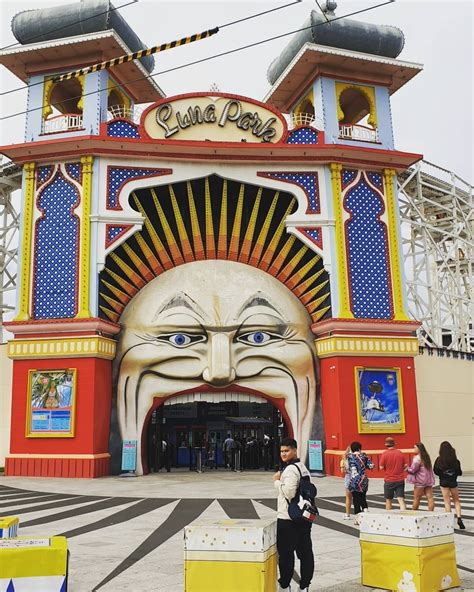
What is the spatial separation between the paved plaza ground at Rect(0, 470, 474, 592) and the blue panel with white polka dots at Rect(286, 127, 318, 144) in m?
12.3

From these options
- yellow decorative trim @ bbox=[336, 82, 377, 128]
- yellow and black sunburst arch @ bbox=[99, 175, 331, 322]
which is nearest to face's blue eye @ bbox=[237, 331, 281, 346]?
yellow and black sunburst arch @ bbox=[99, 175, 331, 322]

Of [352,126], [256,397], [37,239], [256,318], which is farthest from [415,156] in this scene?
[37,239]

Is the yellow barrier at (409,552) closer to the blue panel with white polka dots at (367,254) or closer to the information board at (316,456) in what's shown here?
the information board at (316,456)

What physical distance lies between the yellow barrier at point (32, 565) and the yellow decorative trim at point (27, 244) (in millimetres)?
16039

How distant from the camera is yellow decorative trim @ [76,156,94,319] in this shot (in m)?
20.6

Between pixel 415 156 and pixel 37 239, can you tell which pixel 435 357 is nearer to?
pixel 415 156

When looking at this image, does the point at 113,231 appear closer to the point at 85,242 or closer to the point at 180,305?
the point at 85,242

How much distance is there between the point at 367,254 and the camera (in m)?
22.1

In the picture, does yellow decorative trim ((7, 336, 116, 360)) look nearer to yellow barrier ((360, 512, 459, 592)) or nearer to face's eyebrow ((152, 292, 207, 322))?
face's eyebrow ((152, 292, 207, 322))

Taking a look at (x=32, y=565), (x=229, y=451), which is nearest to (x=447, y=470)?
(x=32, y=565)

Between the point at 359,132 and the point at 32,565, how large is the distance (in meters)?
21.6

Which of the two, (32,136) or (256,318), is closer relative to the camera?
(256,318)

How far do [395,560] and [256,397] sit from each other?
15189mm

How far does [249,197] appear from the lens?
23031 mm
